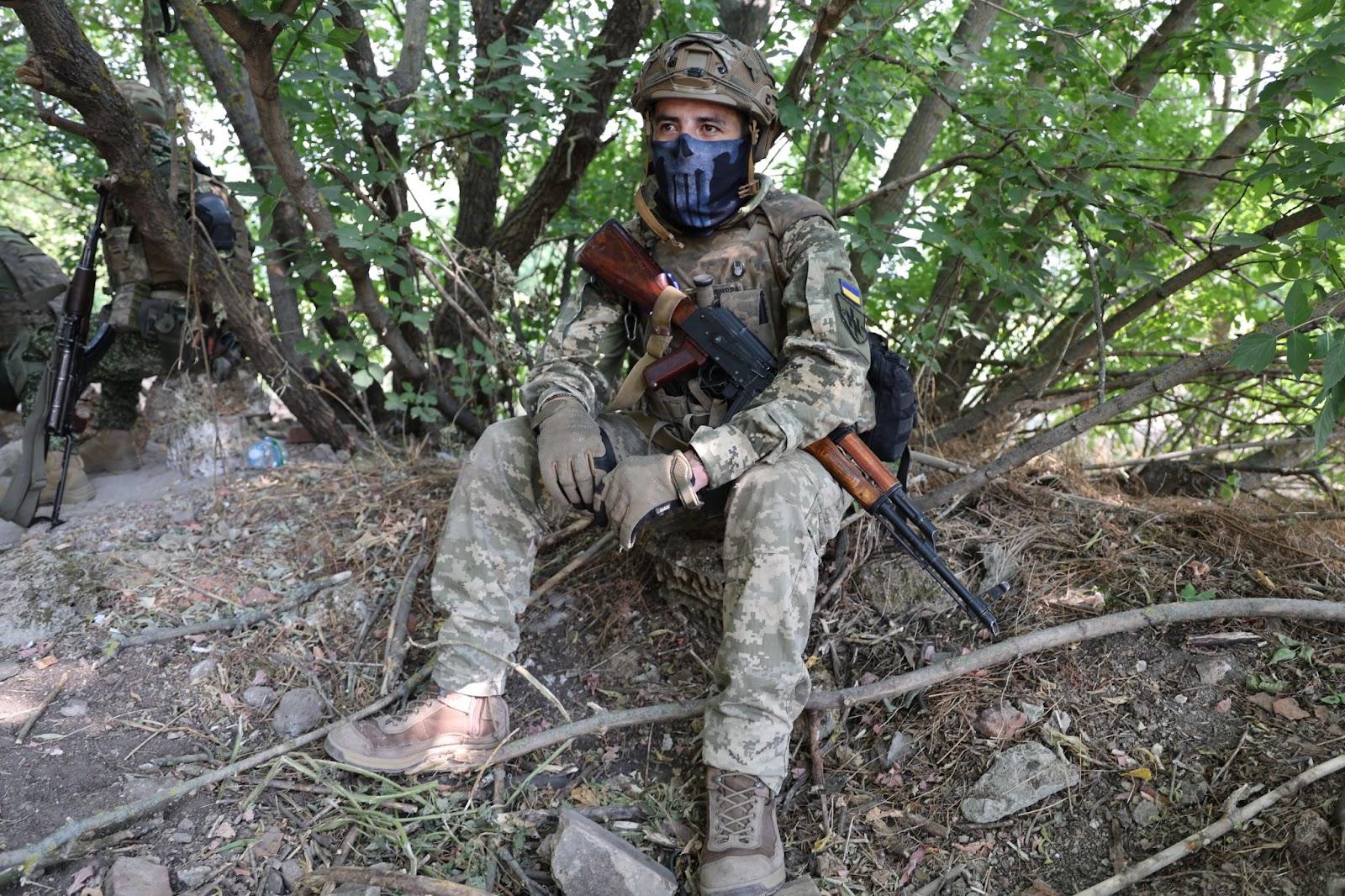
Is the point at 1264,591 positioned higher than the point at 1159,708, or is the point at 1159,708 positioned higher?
the point at 1264,591

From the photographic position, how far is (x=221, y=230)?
14.2ft

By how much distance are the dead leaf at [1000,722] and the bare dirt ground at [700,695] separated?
0.02 m

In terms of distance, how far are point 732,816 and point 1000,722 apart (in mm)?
894

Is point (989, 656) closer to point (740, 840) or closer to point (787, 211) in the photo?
point (740, 840)

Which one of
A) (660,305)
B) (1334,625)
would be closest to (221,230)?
(660,305)

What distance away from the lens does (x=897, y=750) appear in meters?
2.54

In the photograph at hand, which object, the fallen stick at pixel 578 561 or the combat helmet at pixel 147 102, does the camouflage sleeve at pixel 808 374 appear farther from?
the combat helmet at pixel 147 102

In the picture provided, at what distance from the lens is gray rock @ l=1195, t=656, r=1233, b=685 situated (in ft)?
8.27

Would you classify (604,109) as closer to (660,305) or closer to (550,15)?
(550,15)

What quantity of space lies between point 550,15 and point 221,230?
6.81ft

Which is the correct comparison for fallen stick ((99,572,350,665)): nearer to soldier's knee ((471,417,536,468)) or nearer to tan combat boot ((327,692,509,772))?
tan combat boot ((327,692,509,772))

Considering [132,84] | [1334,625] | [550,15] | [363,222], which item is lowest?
[1334,625]

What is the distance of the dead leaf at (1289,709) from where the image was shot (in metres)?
2.36

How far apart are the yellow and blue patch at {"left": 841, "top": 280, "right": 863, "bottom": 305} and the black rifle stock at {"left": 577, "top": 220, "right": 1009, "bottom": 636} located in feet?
1.04
